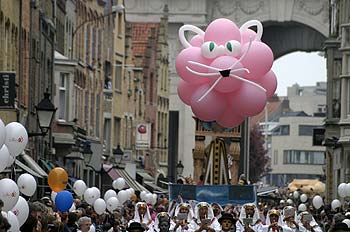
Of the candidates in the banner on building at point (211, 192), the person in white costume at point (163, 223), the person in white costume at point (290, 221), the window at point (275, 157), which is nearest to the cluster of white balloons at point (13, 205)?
the person in white costume at point (163, 223)

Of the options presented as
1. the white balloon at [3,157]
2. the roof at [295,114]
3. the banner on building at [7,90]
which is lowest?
the roof at [295,114]

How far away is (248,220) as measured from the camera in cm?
2981

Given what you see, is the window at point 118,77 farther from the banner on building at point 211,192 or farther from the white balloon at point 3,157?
the white balloon at point 3,157

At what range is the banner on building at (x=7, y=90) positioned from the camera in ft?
111

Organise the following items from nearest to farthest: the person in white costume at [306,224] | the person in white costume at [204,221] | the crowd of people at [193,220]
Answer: the crowd of people at [193,220], the person in white costume at [204,221], the person in white costume at [306,224]

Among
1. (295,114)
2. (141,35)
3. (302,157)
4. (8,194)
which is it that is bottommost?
(302,157)

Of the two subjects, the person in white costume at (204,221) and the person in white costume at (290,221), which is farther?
the person in white costume at (290,221)

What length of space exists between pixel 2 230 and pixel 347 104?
156ft

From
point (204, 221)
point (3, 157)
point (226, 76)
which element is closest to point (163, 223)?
point (204, 221)

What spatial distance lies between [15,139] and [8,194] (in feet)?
8.00

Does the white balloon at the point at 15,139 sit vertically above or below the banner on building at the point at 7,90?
below

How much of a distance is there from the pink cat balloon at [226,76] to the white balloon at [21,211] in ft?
44.0

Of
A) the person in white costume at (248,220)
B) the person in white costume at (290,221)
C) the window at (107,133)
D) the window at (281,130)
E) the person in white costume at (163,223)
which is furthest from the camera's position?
the window at (281,130)

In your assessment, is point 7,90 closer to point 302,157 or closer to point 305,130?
point 305,130
